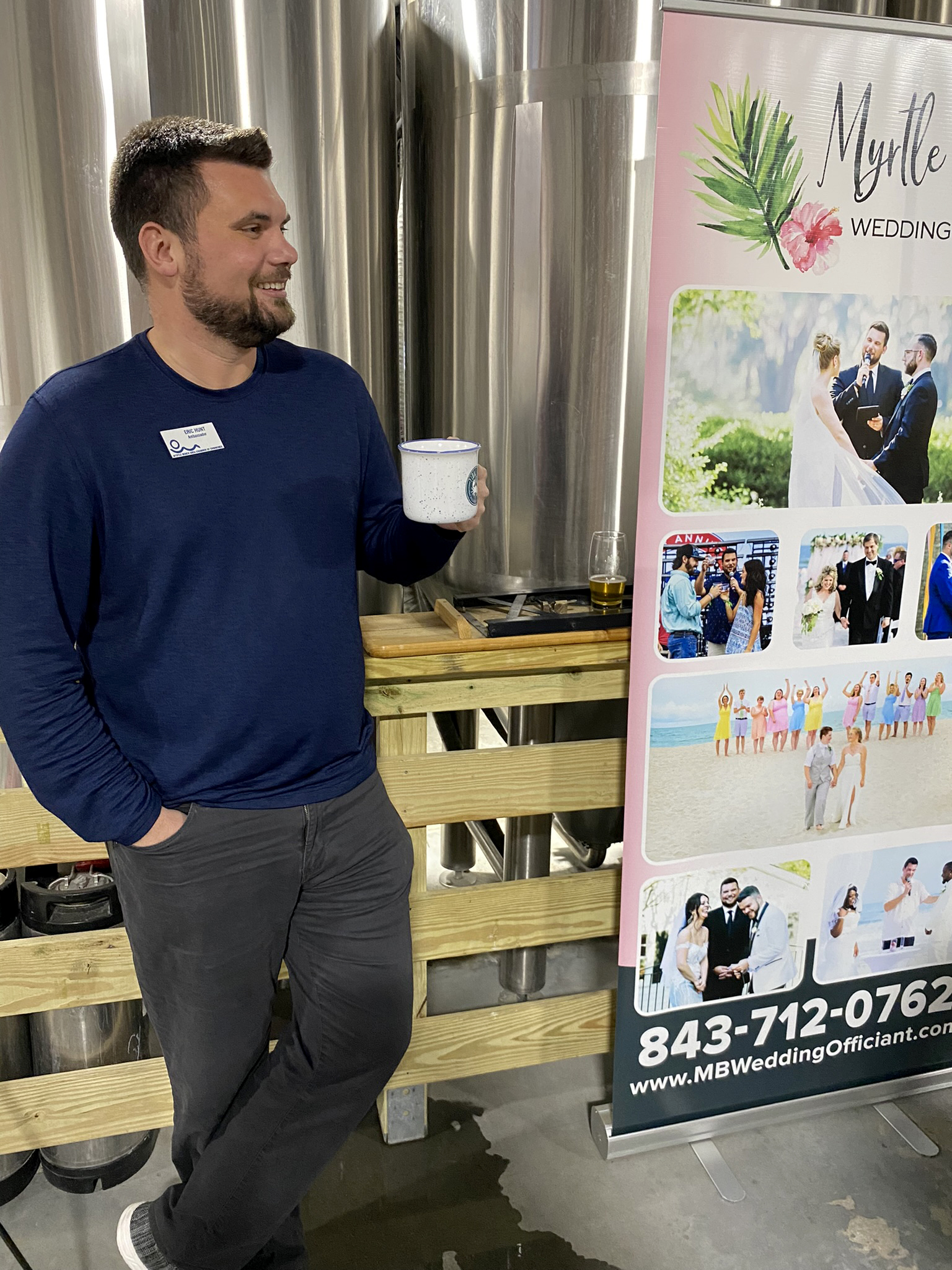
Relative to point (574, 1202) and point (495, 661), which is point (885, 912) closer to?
point (574, 1202)

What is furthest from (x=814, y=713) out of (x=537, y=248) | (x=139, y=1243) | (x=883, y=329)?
(x=139, y=1243)

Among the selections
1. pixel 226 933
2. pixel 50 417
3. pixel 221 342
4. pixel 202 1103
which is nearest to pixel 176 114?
pixel 221 342

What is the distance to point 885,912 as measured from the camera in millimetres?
2086

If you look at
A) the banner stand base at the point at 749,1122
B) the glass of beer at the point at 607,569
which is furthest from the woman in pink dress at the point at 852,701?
the banner stand base at the point at 749,1122

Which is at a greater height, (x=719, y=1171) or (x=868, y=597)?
(x=868, y=597)

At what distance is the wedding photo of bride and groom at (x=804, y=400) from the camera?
1694 mm

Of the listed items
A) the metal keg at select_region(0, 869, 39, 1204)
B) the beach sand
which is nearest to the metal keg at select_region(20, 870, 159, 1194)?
the metal keg at select_region(0, 869, 39, 1204)

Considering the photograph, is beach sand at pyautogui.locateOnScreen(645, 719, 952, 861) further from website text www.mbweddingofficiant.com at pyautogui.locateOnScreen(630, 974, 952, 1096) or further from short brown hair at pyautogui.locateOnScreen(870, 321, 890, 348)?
short brown hair at pyautogui.locateOnScreen(870, 321, 890, 348)

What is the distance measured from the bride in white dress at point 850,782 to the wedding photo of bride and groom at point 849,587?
20 centimetres

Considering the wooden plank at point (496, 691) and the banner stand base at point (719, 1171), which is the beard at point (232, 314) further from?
the banner stand base at point (719, 1171)

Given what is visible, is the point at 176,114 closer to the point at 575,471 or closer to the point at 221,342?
the point at 221,342

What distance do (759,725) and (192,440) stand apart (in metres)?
1.08

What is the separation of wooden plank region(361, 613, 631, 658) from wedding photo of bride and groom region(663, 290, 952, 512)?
11.5 inches

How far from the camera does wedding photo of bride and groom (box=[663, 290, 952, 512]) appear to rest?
1.69m
